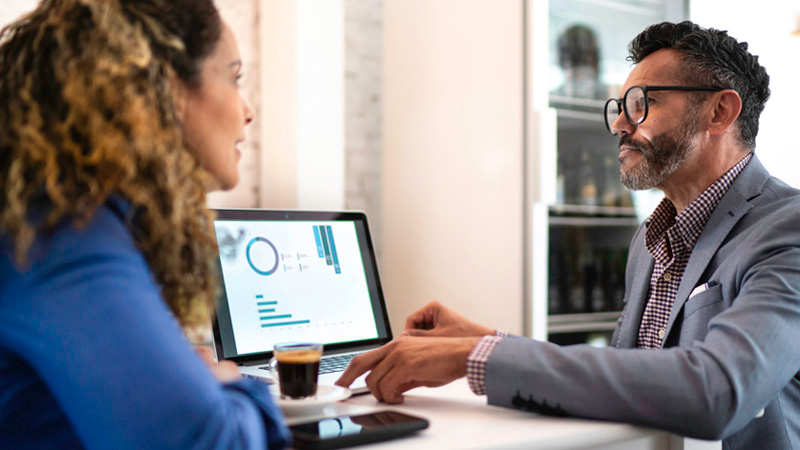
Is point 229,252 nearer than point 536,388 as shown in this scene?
No

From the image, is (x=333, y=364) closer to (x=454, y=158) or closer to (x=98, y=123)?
(x=98, y=123)

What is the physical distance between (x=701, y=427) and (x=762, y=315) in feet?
0.72

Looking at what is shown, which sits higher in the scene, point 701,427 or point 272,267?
point 272,267

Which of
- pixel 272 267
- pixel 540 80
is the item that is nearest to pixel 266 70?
pixel 540 80

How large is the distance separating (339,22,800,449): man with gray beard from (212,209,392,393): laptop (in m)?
0.29

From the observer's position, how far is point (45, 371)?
0.63 m

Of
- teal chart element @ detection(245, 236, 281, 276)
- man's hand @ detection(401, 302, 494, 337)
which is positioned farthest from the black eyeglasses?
teal chart element @ detection(245, 236, 281, 276)

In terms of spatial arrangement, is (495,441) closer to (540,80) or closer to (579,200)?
(540,80)

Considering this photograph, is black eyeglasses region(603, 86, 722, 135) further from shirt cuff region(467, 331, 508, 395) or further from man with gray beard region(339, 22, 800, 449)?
shirt cuff region(467, 331, 508, 395)

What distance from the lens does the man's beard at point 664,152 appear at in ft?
5.02

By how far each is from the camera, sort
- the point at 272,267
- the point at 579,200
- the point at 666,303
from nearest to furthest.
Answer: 1. the point at 666,303
2. the point at 272,267
3. the point at 579,200

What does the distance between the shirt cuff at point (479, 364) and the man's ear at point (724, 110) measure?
809mm

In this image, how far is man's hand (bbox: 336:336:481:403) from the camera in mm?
1082

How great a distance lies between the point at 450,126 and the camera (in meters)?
2.54
